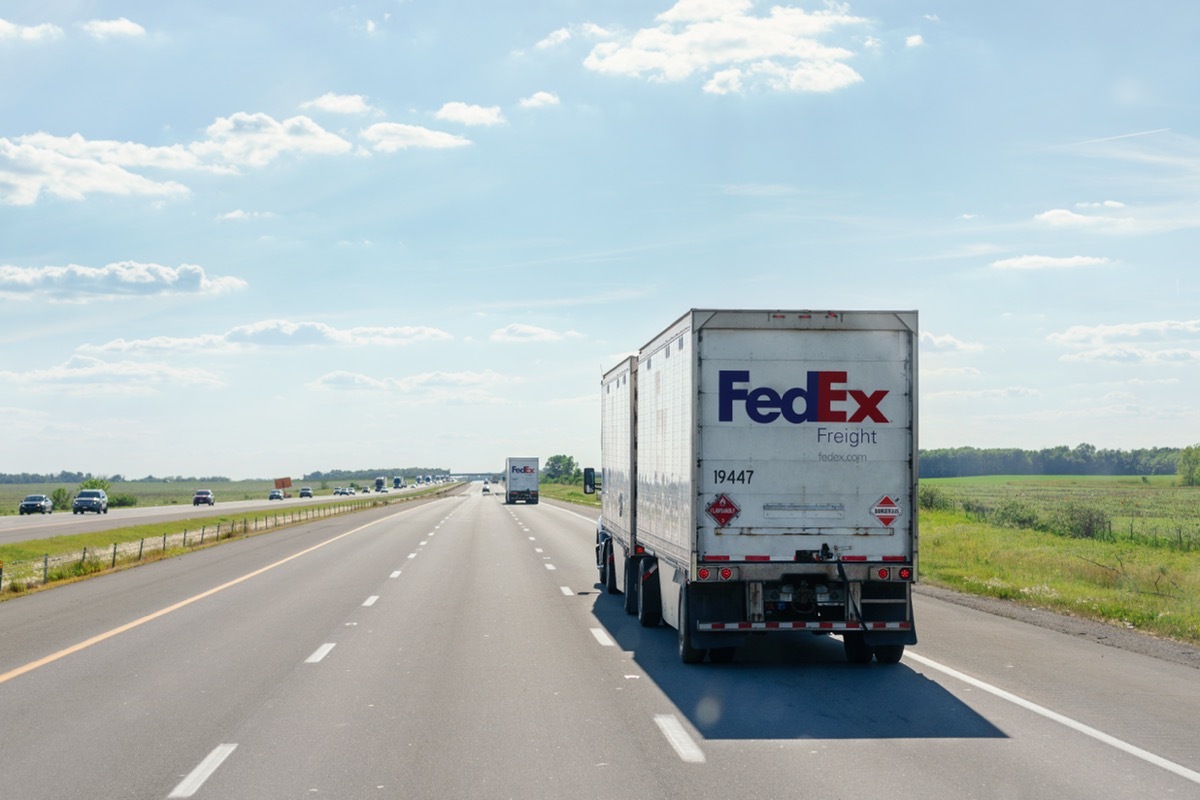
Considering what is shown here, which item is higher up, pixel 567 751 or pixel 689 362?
pixel 689 362

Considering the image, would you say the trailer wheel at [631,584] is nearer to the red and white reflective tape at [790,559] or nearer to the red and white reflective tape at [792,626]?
the red and white reflective tape at [792,626]

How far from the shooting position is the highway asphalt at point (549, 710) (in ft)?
23.1

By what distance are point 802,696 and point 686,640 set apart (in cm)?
196

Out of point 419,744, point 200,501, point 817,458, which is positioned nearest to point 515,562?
point 817,458

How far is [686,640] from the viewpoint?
38.7ft

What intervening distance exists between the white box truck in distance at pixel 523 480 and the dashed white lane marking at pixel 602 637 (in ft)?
238

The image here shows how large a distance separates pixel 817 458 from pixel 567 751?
4.81 metres

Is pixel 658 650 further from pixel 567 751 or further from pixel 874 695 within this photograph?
pixel 567 751

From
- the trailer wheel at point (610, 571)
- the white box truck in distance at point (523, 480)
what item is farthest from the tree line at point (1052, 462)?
the trailer wheel at point (610, 571)

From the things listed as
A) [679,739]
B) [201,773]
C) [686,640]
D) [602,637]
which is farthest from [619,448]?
[201,773]

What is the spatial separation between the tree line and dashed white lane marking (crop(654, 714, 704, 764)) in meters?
177

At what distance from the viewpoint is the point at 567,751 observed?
25.8ft

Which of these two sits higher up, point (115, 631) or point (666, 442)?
point (666, 442)

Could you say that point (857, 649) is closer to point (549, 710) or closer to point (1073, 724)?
point (1073, 724)
